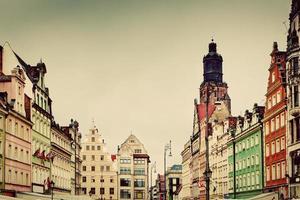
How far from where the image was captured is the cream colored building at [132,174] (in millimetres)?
168125

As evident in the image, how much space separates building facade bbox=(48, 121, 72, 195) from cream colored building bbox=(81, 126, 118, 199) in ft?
186

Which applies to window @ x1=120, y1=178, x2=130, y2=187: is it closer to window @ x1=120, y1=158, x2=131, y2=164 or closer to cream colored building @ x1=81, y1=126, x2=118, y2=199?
cream colored building @ x1=81, y1=126, x2=118, y2=199

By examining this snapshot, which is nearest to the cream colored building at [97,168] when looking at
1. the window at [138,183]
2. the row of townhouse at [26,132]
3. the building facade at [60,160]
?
the window at [138,183]

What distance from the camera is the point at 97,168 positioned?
16150 centimetres

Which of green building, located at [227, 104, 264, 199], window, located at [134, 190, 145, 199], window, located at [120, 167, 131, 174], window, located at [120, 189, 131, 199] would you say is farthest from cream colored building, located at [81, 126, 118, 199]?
green building, located at [227, 104, 264, 199]

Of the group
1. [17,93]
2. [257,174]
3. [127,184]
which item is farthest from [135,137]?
[17,93]

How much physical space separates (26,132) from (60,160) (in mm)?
23778

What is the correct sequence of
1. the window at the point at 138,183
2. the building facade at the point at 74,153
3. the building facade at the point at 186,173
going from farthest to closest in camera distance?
1. the window at the point at 138,183
2. the building facade at the point at 186,173
3. the building facade at the point at 74,153

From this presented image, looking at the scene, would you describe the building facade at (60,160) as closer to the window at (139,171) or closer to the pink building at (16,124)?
the pink building at (16,124)

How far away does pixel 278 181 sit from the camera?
66.3 metres

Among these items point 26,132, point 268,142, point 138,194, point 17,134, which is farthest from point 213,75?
point 17,134

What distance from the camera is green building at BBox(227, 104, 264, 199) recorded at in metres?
75.9

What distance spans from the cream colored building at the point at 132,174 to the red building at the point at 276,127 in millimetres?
98564

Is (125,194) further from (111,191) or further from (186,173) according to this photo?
(186,173)
